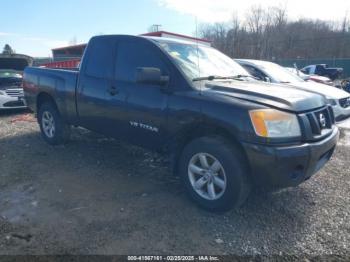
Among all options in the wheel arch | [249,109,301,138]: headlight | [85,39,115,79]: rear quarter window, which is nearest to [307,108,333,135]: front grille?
[249,109,301,138]: headlight

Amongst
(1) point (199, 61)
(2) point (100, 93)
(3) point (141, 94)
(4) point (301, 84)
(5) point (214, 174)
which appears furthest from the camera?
(4) point (301, 84)

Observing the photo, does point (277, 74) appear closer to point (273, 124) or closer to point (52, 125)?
point (273, 124)

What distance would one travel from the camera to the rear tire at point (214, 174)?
2.92 metres

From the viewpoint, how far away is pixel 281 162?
106 inches

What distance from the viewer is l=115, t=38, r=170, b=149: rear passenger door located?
137 inches

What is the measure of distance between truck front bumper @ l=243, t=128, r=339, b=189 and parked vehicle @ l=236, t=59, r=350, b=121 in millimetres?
3670

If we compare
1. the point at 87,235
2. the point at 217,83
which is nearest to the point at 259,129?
the point at 217,83

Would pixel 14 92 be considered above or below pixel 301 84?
below

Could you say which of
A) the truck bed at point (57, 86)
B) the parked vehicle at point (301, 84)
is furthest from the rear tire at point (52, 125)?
the parked vehicle at point (301, 84)

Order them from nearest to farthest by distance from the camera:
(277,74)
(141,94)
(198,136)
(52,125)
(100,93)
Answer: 1. (198,136)
2. (141,94)
3. (100,93)
4. (52,125)
5. (277,74)

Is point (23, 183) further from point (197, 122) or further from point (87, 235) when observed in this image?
point (197, 122)

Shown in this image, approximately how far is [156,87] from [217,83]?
0.73m


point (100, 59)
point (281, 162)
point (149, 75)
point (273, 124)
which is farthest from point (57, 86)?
point (281, 162)

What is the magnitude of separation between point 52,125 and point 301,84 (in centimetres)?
575
